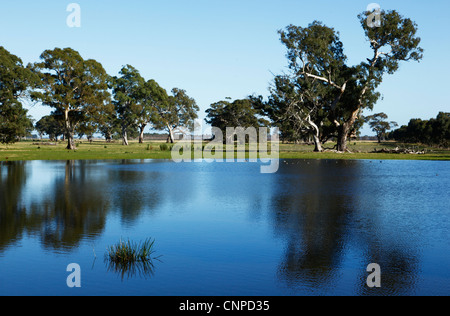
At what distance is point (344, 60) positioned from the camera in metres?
73.4

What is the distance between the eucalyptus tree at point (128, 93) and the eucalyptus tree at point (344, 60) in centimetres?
5745

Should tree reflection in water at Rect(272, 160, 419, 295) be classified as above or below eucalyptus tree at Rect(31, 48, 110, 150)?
below

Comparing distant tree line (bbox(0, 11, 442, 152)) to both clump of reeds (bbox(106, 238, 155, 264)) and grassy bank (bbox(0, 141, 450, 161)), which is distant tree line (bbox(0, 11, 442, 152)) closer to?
grassy bank (bbox(0, 141, 450, 161))

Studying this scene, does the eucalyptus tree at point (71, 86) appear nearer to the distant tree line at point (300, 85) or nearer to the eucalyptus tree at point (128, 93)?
the distant tree line at point (300, 85)

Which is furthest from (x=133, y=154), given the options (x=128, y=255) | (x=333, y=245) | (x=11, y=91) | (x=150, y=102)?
(x=150, y=102)

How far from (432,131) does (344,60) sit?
5387 centimetres

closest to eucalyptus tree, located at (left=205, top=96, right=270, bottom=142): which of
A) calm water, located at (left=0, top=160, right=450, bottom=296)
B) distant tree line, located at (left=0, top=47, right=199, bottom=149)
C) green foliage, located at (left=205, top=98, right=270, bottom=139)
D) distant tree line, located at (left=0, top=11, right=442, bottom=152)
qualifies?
green foliage, located at (left=205, top=98, right=270, bottom=139)

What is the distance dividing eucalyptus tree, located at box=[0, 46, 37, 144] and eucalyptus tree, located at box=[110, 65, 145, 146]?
45626 mm

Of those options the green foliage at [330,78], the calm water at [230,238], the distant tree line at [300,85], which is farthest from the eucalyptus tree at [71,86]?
the calm water at [230,238]

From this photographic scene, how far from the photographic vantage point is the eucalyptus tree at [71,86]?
77.8 m

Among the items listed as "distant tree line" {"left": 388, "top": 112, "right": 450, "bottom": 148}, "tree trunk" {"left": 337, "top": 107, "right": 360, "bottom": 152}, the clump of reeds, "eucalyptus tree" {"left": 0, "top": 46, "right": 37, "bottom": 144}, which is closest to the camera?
the clump of reeds

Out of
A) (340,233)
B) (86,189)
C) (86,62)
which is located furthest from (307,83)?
(340,233)

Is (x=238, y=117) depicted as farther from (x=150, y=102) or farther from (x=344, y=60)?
(x=344, y=60)

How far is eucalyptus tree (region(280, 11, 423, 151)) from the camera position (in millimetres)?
66688
